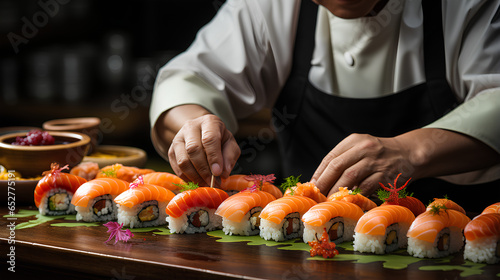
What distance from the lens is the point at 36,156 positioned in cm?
164

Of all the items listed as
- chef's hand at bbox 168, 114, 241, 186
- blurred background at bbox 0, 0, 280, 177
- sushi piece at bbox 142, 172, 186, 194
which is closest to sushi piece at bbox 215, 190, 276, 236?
chef's hand at bbox 168, 114, 241, 186

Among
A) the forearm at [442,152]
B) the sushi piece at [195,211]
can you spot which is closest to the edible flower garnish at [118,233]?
the sushi piece at [195,211]

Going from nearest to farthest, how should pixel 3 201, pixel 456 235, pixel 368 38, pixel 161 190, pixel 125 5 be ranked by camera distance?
pixel 456 235 < pixel 161 190 < pixel 3 201 < pixel 368 38 < pixel 125 5

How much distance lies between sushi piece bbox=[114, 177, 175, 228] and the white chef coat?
0.44 m

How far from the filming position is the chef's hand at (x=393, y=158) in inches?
57.1

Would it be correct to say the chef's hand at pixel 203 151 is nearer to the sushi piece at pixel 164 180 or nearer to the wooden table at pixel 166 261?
the sushi piece at pixel 164 180

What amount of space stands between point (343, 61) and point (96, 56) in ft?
8.09

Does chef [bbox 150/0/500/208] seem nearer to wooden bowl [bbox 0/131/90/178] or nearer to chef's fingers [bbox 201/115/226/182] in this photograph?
chef's fingers [bbox 201/115/226/182]

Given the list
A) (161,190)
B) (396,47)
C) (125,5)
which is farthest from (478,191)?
(125,5)

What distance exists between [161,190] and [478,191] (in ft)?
4.06

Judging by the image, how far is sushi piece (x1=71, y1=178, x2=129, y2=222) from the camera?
57.8 inches

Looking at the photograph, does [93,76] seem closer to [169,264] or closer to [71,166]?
[71,166]

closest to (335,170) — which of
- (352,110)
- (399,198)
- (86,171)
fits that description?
(399,198)

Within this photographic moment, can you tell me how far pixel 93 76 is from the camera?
390cm
